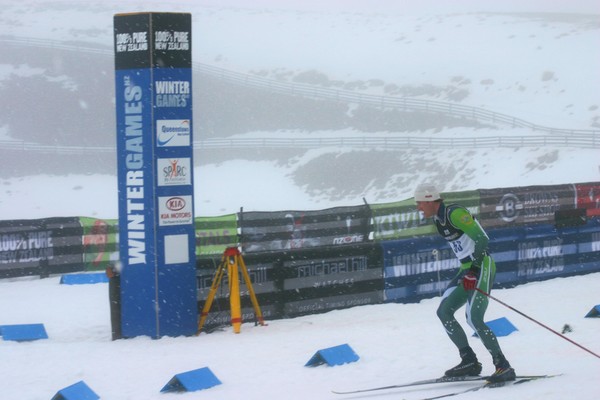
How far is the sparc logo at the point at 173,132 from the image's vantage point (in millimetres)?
12492

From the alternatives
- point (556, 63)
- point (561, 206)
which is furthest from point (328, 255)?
point (556, 63)

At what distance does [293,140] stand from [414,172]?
11245mm

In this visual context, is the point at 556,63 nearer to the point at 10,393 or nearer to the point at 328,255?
the point at 328,255

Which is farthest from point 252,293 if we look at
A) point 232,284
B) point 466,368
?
point 466,368

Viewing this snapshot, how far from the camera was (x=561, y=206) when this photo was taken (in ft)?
71.9

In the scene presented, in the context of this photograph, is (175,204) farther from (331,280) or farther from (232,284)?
(331,280)

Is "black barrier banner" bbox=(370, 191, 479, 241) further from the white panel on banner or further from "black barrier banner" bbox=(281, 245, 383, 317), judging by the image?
the white panel on banner

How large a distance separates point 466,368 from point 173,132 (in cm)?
570

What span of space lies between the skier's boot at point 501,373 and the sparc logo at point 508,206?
43.5 feet

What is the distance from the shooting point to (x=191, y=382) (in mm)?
9438

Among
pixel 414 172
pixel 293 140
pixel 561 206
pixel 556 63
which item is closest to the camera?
pixel 561 206

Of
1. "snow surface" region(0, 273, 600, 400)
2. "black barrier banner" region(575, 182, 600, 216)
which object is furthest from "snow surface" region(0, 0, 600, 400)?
"black barrier banner" region(575, 182, 600, 216)

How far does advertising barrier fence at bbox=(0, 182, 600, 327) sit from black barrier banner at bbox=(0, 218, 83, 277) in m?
0.02

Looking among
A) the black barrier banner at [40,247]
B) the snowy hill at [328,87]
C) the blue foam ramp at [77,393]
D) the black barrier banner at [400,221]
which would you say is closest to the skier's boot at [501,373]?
the blue foam ramp at [77,393]
